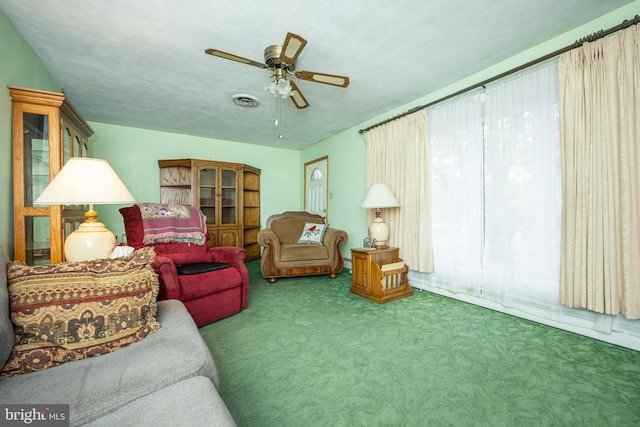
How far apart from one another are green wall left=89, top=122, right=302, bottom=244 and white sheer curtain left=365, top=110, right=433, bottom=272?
8.62ft

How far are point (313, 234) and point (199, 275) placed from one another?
6.48ft

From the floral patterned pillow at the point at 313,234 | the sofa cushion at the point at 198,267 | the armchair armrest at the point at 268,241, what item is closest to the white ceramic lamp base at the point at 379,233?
the floral patterned pillow at the point at 313,234

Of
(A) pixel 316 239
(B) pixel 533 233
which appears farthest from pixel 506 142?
(A) pixel 316 239

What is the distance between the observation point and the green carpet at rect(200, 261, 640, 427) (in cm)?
123

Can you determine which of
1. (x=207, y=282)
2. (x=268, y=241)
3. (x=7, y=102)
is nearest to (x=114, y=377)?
(x=207, y=282)

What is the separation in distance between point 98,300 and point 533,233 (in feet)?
9.72

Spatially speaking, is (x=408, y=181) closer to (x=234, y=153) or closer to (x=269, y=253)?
(x=269, y=253)

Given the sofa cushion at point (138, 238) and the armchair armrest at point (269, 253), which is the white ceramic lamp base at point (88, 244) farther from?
the armchair armrest at point (269, 253)

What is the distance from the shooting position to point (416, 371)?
156 centimetres

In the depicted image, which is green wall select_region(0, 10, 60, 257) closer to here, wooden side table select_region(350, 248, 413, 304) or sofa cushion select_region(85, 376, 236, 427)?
sofa cushion select_region(85, 376, 236, 427)

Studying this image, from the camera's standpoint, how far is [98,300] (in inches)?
43.8

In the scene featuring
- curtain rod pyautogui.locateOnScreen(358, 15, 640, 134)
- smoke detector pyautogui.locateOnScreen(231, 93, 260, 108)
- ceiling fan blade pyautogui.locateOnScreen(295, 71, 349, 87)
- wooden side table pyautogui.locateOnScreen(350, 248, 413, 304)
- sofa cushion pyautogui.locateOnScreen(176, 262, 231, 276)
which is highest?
smoke detector pyautogui.locateOnScreen(231, 93, 260, 108)

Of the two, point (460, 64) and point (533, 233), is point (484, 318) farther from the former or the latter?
point (460, 64)
